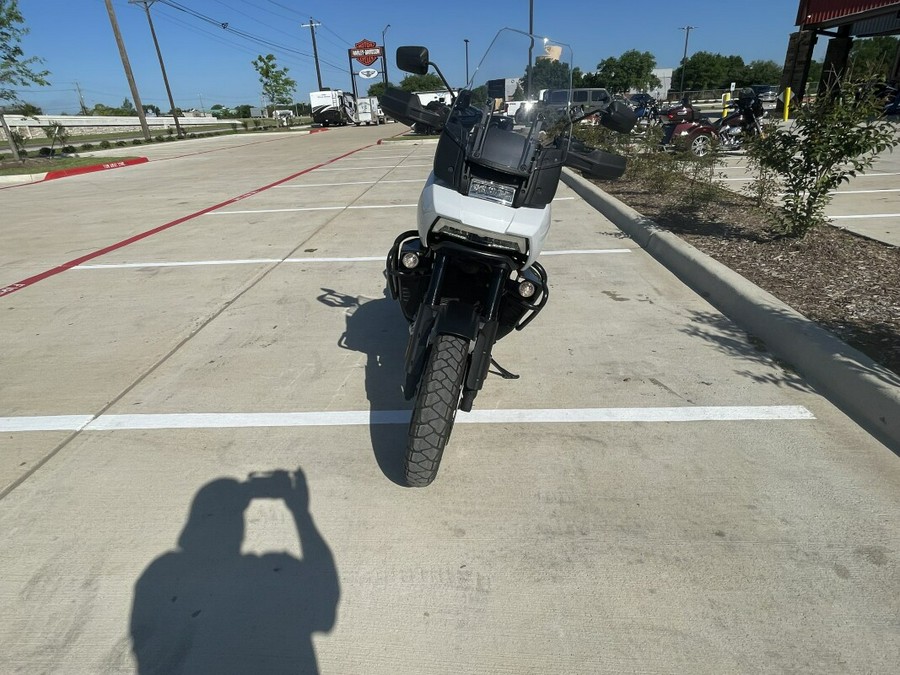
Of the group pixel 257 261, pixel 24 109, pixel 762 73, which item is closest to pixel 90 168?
pixel 24 109

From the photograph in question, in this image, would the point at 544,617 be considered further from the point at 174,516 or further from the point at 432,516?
the point at 174,516

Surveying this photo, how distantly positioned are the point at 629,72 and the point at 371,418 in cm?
7120

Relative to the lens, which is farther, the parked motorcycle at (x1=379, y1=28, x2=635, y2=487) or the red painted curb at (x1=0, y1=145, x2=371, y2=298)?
the red painted curb at (x1=0, y1=145, x2=371, y2=298)

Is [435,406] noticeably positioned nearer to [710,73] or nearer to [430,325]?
[430,325]

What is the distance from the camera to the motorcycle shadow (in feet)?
9.35

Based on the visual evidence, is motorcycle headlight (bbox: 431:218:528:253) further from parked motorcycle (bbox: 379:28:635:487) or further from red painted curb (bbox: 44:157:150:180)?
red painted curb (bbox: 44:157:150:180)

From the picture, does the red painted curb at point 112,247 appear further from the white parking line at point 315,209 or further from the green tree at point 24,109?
the green tree at point 24,109

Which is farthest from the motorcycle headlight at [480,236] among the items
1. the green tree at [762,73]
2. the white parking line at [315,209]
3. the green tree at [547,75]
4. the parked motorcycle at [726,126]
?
the green tree at [762,73]

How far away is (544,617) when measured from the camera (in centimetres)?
193

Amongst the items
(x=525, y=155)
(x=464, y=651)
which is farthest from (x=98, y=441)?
(x=525, y=155)

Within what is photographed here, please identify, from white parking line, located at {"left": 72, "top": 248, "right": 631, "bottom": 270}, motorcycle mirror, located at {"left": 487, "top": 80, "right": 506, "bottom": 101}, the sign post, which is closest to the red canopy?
white parking line, located at {"left": 72, "top": 248, "right": 631, "bottom": 270}

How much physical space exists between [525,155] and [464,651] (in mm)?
2140

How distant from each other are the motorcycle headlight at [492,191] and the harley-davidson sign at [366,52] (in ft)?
203

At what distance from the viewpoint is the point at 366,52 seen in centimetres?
5694
